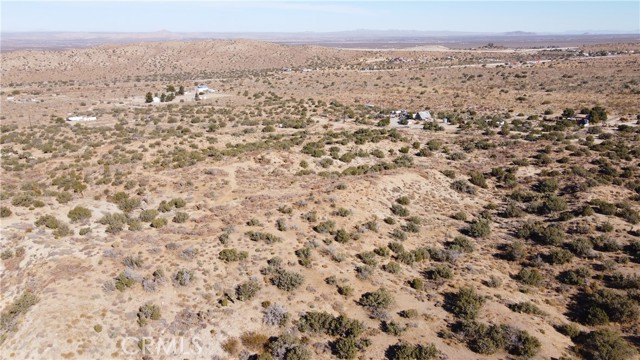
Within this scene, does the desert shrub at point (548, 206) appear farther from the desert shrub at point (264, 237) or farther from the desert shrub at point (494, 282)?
the desert shrub at point (264, 237)

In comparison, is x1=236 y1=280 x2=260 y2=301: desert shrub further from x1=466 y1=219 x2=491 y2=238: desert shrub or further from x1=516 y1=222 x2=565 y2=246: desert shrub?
x1=516 y1=222 x2=565 y2=246: desert shrub

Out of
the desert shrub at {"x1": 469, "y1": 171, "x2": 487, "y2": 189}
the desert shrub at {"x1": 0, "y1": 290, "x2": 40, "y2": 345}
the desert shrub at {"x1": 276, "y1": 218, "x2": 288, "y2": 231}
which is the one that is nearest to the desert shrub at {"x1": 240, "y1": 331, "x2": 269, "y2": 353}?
the desert shrub at {"x1": 276, "y1": 218, "x2": 288, "y2": 231}

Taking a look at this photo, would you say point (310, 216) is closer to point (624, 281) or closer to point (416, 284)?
point (416, 284)

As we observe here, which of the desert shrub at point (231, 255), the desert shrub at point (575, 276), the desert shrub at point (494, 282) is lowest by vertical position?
the desert shrub at point (494, 282)

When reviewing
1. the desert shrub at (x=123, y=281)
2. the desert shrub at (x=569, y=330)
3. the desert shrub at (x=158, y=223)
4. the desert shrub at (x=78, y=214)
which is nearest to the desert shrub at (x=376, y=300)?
the desert shrub at (x=569, y=330)

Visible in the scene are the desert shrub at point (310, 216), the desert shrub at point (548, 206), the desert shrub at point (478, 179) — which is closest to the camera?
the desert shrub at point (310, 216)

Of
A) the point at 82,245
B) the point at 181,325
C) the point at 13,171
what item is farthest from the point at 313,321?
the point at 13,171
